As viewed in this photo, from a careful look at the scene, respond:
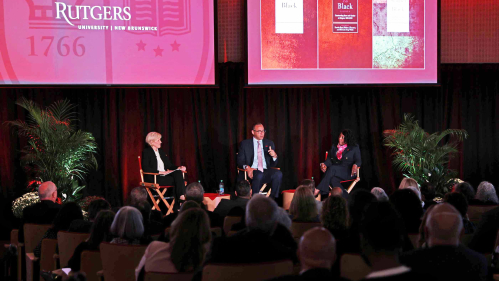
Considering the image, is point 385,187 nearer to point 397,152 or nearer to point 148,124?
point 397,152

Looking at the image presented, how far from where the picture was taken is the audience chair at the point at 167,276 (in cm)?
218

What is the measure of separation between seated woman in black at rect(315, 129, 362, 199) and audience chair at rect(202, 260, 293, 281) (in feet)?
16.5

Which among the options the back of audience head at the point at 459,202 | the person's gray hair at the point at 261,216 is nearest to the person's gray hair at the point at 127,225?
the person's gray hair at the point at 261,216

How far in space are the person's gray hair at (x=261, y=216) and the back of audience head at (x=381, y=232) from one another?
0.68 metres

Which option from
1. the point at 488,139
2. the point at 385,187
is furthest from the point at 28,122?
the point at 488,139

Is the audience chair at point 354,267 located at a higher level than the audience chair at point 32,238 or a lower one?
higher

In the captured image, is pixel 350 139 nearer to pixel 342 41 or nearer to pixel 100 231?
pixel 342 41

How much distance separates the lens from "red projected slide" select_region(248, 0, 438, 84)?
278 inches

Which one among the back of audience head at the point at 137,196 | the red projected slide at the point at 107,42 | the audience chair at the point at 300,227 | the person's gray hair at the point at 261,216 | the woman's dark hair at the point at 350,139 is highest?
the red projected slide at the point at 107,42

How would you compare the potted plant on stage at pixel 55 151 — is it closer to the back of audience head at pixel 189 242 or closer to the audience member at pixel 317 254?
the back of audience head at pixel 189 242

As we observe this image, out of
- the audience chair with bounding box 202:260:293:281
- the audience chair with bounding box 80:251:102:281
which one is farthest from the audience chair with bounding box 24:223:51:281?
the audience chair with bounding box 202:260:293:281

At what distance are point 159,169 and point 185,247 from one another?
16.1ft

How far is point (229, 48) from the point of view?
300 inches

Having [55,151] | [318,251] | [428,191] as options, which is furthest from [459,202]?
[55,151]
